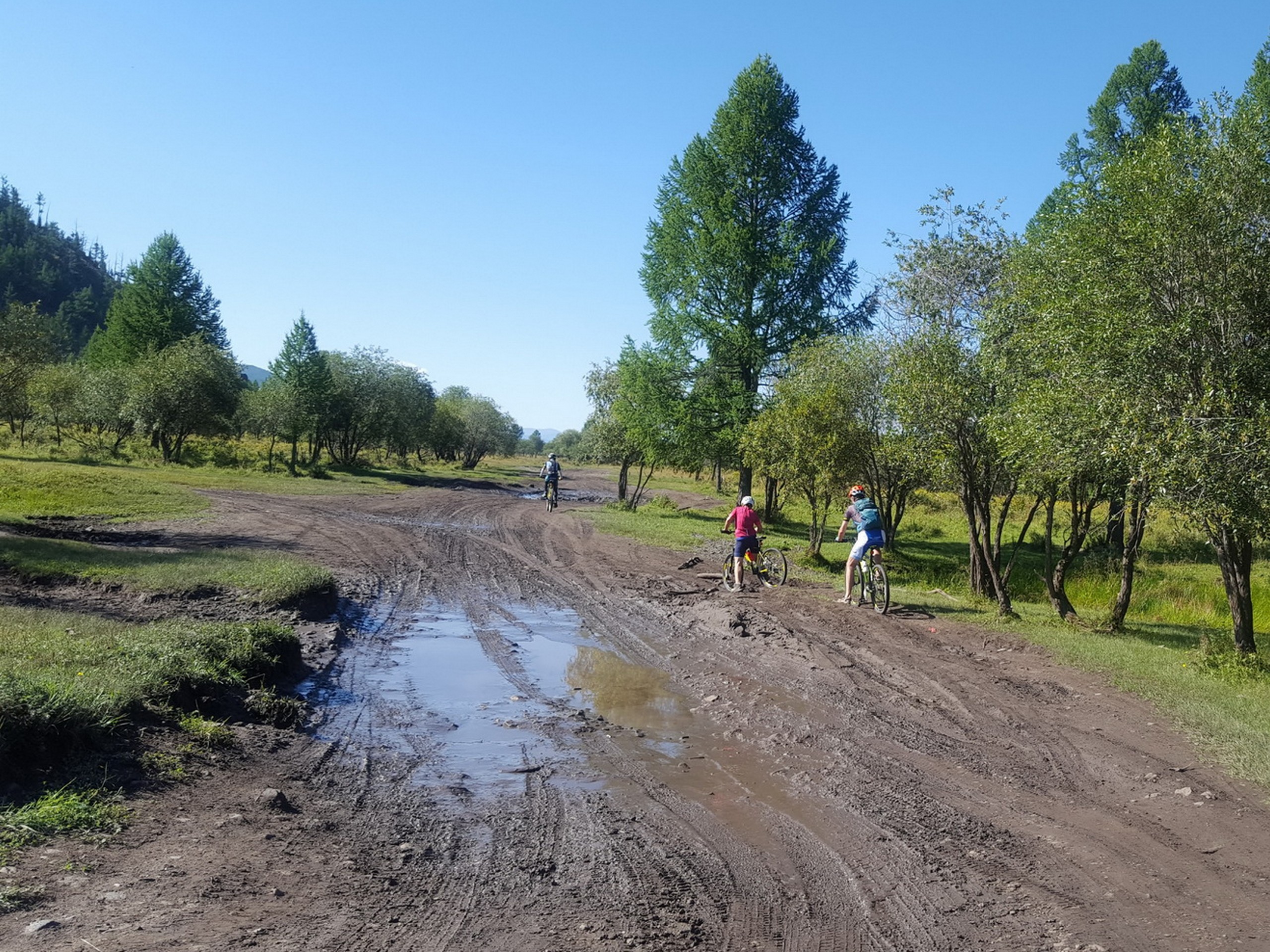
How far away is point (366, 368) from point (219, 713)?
56848 mm

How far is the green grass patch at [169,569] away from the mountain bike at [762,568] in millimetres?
7438

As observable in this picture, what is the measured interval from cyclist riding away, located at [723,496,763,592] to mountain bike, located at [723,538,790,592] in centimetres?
10

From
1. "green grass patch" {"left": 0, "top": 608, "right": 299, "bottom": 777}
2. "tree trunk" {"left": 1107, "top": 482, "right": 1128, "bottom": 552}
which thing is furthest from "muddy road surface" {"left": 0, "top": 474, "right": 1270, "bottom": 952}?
"tree trunk" {"left": 1107, "top": 482, "right": 1128, "bottom": 552}

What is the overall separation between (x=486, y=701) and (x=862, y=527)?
26.6ft

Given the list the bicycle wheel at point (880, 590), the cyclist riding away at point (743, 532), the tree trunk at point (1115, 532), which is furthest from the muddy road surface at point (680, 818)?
the tree trunk at point (1115, 532)

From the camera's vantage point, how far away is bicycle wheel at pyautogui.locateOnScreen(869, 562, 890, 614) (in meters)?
14.7

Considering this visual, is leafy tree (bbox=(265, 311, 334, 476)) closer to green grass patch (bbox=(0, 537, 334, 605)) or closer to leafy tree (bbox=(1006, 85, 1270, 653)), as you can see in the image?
green grass patch (bbox=(0, 537, 334, 605))

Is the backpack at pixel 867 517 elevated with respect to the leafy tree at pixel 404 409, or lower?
lower

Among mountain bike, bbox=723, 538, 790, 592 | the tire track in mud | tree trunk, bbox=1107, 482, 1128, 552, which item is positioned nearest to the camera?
the tire track in mud

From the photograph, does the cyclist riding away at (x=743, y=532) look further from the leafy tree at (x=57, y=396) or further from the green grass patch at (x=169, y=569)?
the leafy tree at (x=57, y=396)

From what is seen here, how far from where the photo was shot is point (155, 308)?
6950cm

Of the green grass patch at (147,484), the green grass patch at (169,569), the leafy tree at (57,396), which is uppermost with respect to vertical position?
the leafy tree at (57,396)

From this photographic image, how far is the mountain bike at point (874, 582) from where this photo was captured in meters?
14.8

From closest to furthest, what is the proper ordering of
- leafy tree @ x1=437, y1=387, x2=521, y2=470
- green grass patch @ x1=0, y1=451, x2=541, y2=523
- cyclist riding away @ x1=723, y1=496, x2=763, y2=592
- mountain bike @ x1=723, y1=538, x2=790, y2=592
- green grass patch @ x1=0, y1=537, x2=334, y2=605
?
green grass patch @ x1=0, y1=537, x2=334, y2=605 → cyclist riding away @ x1=723, y1=496, x2=763, y2=592 → mountain bike @ x1=723, y1=538, x2=790, y2=592 → green grass patch @ x1=0, y1=451, x2=541, y2=523 → leafy tree @ x1=437, y1=387, x2=521, y2=470
